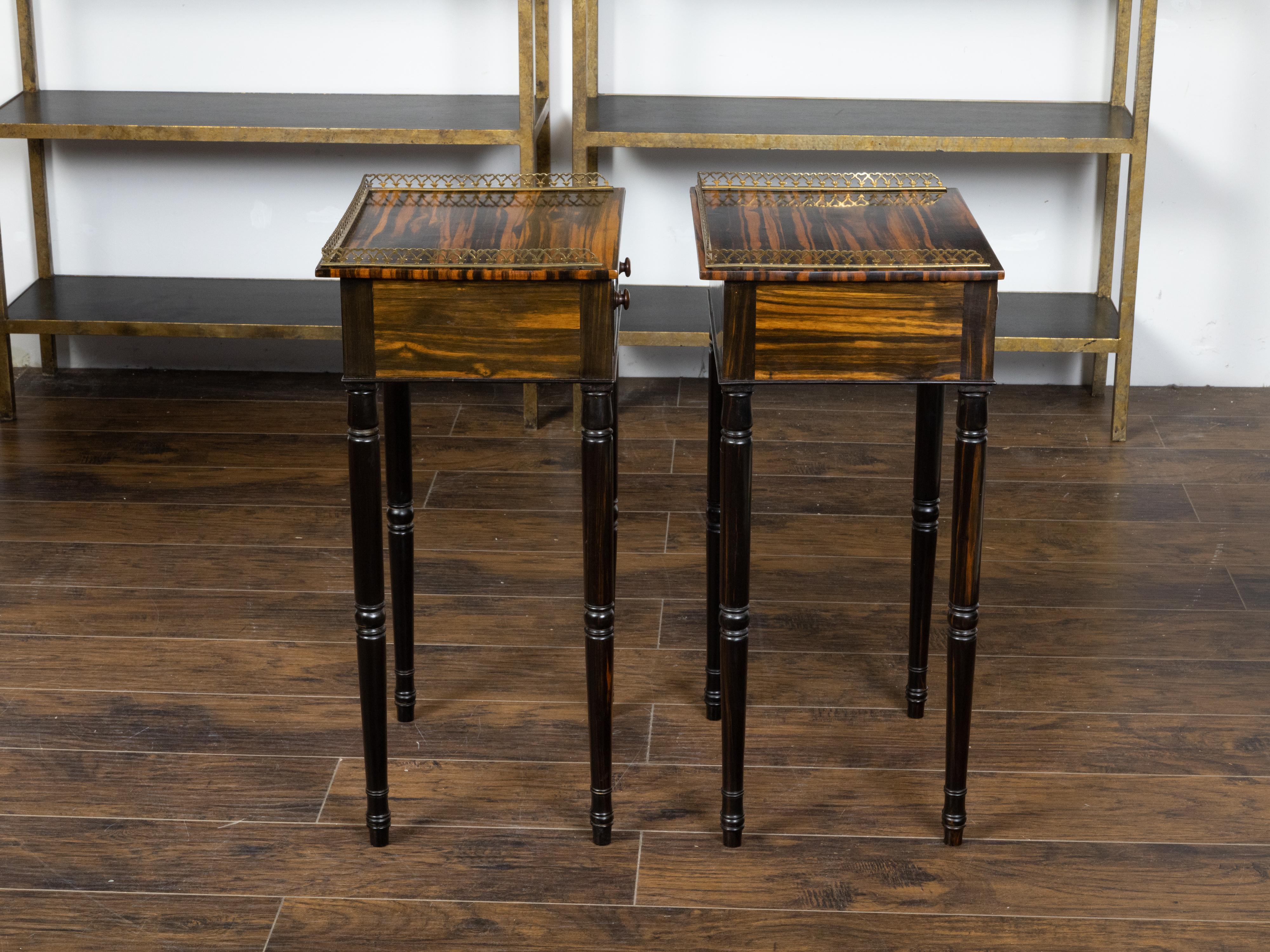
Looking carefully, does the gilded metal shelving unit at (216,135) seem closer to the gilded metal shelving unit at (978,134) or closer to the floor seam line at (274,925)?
the gilded metal shelving unit at (978,134)

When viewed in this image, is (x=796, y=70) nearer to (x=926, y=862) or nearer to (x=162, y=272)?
(x=162, y=272)

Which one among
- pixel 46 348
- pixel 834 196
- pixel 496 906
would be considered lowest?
pixel 496 906

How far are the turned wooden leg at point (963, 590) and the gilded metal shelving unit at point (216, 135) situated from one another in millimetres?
1621

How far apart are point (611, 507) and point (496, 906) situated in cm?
53

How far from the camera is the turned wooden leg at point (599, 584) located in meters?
1.83

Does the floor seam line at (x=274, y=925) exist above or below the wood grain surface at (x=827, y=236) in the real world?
below

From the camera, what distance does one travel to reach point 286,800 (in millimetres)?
2090

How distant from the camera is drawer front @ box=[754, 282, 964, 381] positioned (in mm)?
1745

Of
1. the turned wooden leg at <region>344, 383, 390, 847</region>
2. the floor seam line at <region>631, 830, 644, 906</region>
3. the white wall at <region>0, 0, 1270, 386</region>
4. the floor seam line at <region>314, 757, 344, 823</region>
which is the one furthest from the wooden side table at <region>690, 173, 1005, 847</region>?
the white wall at <region>0, 0, 1270, 386</region>

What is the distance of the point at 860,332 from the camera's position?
176 cm

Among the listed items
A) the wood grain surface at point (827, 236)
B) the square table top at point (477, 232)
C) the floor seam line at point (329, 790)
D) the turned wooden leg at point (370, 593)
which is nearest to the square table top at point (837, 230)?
the wood grain surface at point (827, 236)

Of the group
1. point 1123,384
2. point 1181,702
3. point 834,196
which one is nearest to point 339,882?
point 834,196

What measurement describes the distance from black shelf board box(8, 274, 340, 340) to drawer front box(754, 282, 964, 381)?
5.73 ft

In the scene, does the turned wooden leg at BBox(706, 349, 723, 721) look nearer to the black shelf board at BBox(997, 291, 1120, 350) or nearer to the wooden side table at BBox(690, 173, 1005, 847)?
the wooden side table at BBox(690, 173, 1005, 847)
